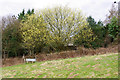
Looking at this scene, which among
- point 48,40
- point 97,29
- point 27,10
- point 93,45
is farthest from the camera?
point 27,10

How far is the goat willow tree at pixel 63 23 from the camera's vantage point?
17391 millimetres

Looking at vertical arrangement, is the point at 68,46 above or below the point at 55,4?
below

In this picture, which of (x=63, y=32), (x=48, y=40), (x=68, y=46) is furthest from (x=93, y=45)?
(x=48, y=40)

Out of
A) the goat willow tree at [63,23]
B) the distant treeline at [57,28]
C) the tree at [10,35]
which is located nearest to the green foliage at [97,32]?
the distant treeline at [57,28]

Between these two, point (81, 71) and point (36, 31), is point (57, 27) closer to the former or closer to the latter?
point (36, 31)

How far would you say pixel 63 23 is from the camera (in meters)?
17.4

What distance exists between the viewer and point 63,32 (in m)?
17.5

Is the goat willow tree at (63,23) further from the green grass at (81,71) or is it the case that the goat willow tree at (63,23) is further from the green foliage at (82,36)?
the green grass at (81,71)

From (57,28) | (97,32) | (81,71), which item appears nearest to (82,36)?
(57,28)

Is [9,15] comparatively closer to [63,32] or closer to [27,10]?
[27,10]

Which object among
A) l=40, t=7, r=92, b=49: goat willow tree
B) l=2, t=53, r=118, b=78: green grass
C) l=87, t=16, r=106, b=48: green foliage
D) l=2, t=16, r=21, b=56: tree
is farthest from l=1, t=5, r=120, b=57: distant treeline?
l=2, t=53, r=118, b=78: green grass

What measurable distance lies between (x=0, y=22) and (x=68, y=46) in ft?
40.9

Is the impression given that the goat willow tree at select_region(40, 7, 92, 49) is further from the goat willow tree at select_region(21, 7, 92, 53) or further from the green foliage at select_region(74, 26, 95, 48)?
the green foliage at select_region(74, 26, 95, 48)

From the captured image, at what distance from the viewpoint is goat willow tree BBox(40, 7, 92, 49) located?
57.1 feet
